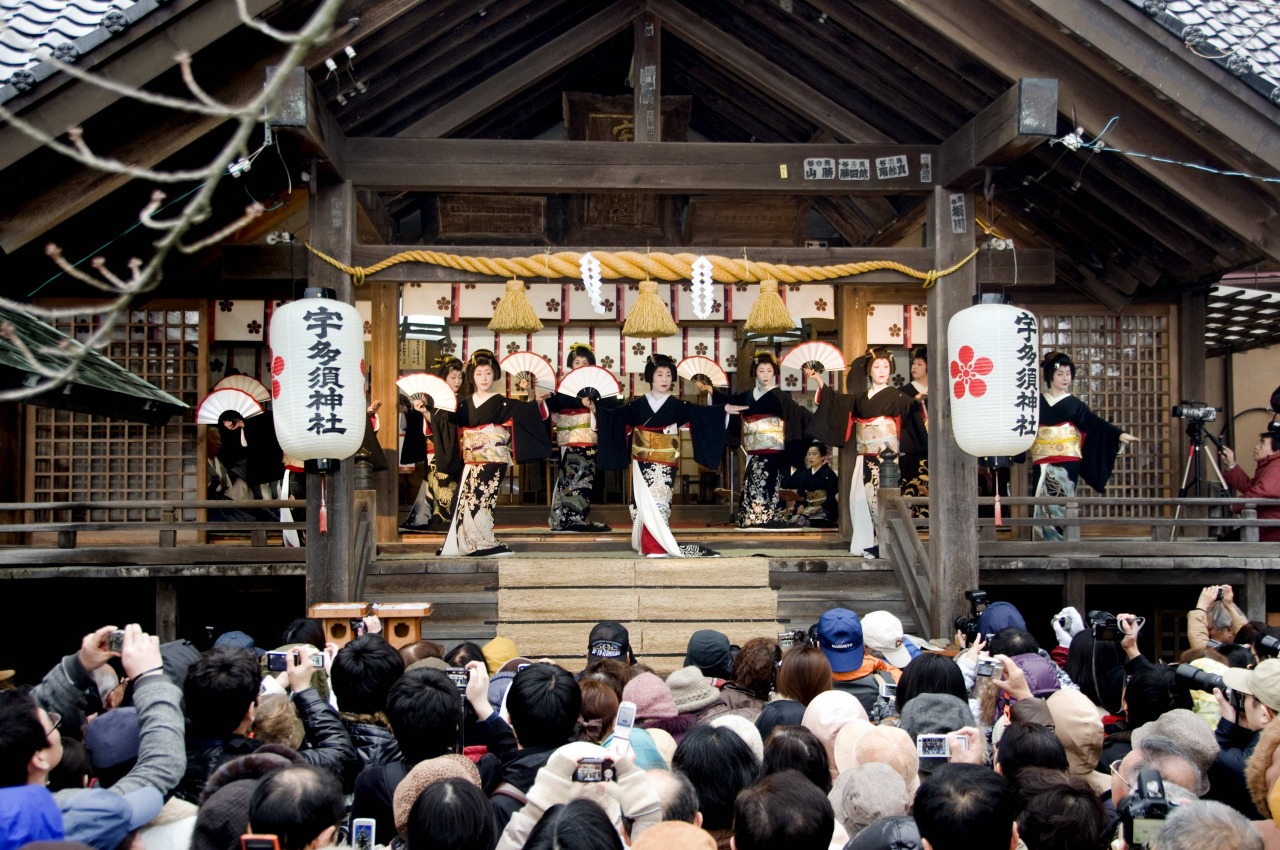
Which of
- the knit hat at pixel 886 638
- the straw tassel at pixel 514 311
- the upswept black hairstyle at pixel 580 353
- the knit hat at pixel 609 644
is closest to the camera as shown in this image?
the knit hat at pixel 609 644

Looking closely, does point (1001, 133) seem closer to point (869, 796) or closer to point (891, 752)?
point (891, 752)

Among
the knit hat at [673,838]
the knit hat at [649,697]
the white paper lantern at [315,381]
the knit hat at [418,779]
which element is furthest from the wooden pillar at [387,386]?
the knit hat at [673,838]

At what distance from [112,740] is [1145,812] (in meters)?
3.51

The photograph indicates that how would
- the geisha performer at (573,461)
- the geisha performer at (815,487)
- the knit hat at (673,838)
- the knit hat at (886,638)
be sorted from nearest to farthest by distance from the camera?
the knit hat at (673,838), the knit hat at (886,638), the geisha performer at (573,461), the geisha performer at (815,487)

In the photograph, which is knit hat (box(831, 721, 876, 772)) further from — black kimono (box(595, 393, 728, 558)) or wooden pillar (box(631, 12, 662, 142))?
black kimono (box(595, 393, 728, 558))

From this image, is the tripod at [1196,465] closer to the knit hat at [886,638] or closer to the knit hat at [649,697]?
the knit hat at [886,638]

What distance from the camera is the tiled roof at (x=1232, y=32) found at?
9203mm

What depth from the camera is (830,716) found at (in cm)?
494

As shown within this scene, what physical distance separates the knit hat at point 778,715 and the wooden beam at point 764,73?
6.73 metres

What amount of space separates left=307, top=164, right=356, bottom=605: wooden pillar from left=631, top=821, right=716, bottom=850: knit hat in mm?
7278

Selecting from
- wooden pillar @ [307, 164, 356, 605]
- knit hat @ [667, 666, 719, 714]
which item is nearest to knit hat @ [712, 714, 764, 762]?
knit hat @ [667, 666, 719, 714]

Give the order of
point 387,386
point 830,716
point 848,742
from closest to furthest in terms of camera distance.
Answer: point 848,742, point 830,716, point 387,386

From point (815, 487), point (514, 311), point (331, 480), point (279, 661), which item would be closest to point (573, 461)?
point (815, 487)

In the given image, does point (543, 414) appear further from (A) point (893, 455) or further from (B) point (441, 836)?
(B) point (441, 836)
